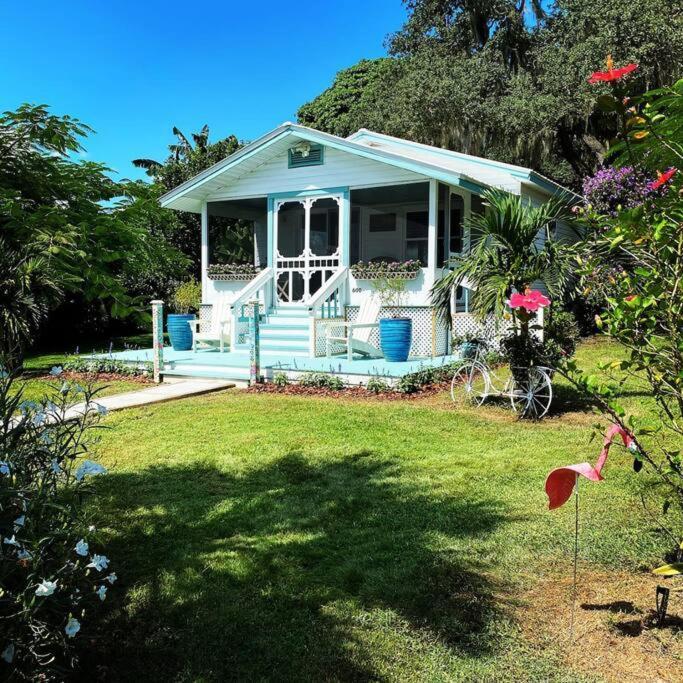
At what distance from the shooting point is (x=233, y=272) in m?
15.1

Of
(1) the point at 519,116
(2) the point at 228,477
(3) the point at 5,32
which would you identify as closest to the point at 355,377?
(2) the point at 228,477

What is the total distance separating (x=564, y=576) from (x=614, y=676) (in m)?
0.87

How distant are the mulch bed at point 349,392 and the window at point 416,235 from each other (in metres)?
6.90

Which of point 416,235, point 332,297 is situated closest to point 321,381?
point 332,297

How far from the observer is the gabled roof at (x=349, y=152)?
12164mm

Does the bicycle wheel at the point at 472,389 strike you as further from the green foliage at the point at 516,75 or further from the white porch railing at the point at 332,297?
the green foliage at the point at 516,75

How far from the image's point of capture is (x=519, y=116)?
68.3 feet

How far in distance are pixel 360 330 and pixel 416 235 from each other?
446 centimetres

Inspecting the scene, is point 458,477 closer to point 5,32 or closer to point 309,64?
point 5,32

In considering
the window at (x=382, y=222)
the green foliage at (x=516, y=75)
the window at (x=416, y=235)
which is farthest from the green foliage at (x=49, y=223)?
the green foliage at (x=516, y=75)

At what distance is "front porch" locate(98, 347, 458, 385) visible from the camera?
979 cm

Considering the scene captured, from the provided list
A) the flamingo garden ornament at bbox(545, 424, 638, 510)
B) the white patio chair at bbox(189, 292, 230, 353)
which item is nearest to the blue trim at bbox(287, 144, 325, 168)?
the white patio chair at bbox(189, 292, 230, 353)

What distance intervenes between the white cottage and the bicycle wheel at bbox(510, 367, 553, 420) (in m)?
4.43

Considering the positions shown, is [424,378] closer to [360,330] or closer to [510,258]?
[510,258]
